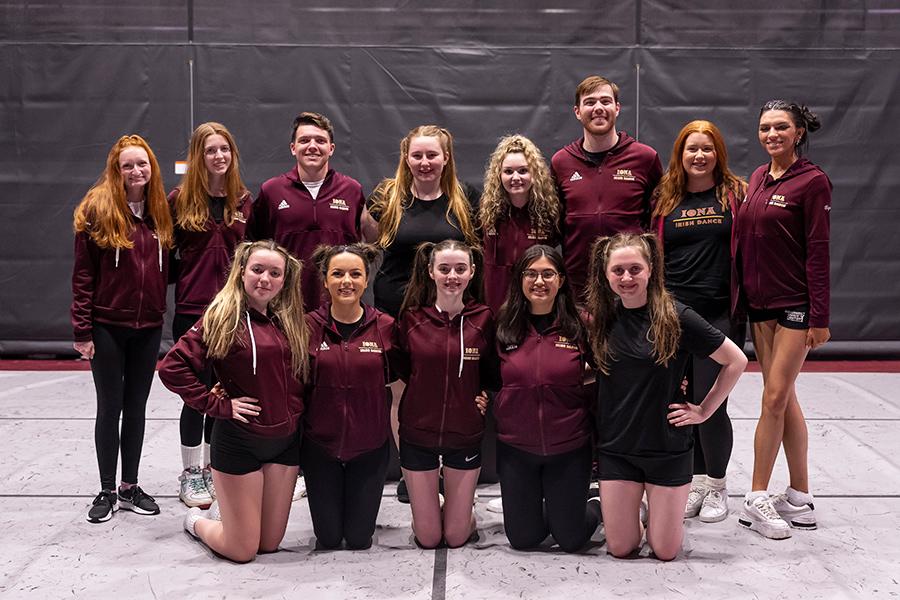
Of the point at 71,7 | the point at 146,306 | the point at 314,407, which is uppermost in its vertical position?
the point at 71,7

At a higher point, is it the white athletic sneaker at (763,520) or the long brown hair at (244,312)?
the long brown hair at (244,312)

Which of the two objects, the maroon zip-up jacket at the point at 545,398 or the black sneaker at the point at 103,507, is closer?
the maroon zip-up jacket at the point at 545,398

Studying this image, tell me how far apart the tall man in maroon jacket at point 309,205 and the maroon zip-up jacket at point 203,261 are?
0.54ft

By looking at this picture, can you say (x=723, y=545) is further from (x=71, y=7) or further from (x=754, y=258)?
(x=71, y=7)

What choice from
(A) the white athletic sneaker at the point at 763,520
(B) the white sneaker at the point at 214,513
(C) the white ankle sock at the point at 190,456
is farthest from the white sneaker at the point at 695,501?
(C) the white ankle sock at the point at 190,456

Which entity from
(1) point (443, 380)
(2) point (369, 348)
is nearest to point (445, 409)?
(1) point (443, 380)

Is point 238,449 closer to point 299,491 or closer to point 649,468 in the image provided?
point 299,491

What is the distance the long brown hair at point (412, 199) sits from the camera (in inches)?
147

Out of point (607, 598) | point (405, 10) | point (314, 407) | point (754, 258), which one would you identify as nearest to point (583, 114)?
point (754, 258)

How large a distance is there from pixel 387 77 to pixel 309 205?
137 inches

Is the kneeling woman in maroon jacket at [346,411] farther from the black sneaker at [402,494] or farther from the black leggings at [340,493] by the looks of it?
the black sneaker at [402,494]

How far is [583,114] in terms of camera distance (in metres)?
3.78

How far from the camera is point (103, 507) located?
3654 millimetres

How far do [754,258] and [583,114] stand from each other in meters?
0.95
